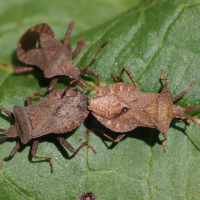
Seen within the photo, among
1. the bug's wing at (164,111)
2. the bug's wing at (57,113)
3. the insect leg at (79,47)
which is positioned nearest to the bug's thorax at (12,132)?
the bug's wing at (57,113)

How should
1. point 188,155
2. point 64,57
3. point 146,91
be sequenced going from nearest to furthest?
point 188,155 → point 146,91 → point 64,57

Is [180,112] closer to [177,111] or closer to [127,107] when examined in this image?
[177,111]

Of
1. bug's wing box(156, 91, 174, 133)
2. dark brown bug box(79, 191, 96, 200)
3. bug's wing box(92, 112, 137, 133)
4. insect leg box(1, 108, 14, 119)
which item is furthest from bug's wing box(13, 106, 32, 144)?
bug's wing box(156, 91, 174, 133)

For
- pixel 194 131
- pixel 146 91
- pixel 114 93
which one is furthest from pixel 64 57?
pixel 194 131

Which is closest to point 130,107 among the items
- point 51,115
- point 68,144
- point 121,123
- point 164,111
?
point 121,123

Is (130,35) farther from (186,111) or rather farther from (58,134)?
(58,134)

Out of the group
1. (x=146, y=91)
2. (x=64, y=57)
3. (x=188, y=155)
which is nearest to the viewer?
(x=188, y=155)

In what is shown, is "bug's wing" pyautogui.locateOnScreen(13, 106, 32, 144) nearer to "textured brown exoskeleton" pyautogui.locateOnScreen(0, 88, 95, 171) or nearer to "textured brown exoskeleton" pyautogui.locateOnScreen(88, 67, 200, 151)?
"textured brown exoskeleton" pyautogui.locateOnScreen(0, 88, 95, 171)
